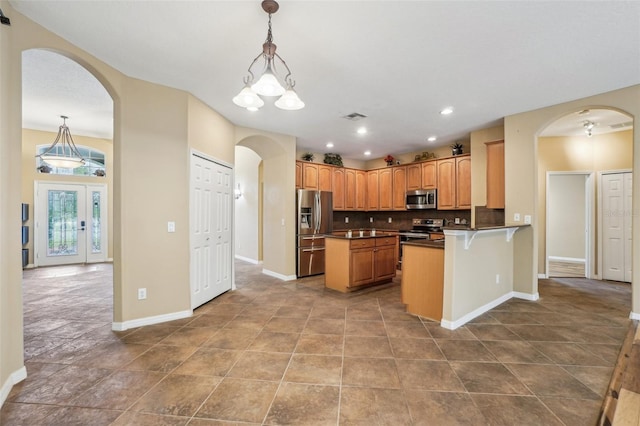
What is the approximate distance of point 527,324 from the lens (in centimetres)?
324

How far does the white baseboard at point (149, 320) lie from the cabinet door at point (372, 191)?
5.09 m

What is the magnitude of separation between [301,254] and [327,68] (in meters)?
3.65

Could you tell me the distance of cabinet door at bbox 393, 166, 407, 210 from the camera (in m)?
6.74

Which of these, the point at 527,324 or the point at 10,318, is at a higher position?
the point at 10,318

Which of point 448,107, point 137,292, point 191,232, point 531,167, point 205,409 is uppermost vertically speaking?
point 448,107

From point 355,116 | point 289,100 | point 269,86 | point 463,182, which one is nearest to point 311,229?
point 355,116

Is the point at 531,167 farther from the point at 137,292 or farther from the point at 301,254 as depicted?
the point at 137,292

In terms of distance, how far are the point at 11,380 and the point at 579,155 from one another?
875 centimetres

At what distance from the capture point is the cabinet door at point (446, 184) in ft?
19.0

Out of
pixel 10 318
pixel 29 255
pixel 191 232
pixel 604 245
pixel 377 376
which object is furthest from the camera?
pixel 29 255

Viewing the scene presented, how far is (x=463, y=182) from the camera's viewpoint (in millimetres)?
5633

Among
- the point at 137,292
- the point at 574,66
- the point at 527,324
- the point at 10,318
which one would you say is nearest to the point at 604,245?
the point at 527,324

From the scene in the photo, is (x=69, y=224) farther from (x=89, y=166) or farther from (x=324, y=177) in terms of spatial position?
(x=324, y=177)

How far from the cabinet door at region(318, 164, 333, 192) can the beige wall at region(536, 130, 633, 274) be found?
4.22m
